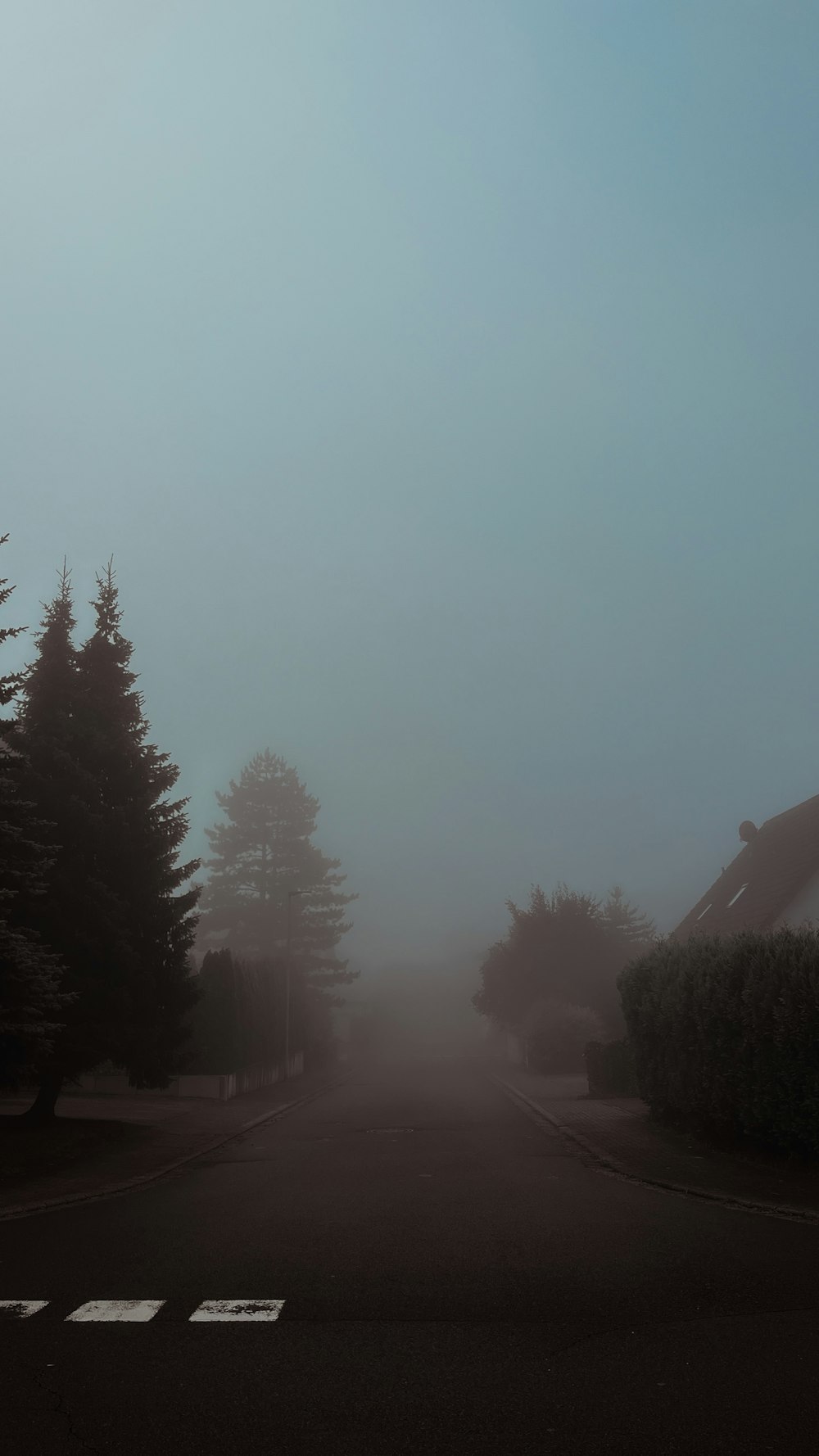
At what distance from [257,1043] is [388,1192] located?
89.7 ft

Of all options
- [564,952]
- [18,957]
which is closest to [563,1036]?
[564,952]

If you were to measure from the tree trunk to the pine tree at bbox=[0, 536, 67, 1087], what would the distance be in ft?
6.26

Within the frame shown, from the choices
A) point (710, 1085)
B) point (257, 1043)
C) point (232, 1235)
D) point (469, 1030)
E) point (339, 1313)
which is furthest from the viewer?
point (469, 1030)

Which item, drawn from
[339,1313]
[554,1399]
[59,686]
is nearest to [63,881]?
[59,686]

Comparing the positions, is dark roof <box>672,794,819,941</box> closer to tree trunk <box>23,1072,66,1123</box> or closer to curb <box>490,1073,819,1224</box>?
curb <box>490,1073,819,1224</box>

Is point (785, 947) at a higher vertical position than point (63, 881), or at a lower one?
lower

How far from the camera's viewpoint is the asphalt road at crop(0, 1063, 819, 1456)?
5020mm

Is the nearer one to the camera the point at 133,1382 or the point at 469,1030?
the point at 133,1382

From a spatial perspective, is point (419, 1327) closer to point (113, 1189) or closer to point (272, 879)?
point (113, 1189)

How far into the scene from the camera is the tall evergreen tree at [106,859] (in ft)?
60.2

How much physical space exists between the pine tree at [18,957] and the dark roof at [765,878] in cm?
1687

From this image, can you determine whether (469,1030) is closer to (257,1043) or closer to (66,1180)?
(257,1043)

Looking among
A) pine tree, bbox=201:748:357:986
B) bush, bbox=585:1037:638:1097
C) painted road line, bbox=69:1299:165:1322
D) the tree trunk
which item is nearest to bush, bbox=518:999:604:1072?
bush, bbox=585:1037:638:1097

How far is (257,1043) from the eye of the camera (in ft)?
126
